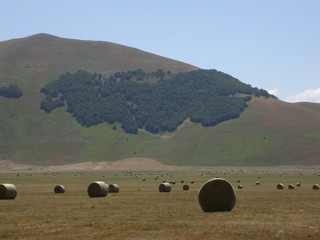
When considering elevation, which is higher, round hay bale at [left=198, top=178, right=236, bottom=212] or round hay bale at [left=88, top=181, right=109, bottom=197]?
round hay bale at [left=198, top=178, right=236, bottom=212]

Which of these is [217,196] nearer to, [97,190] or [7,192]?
[97,190]

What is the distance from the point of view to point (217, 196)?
110 feet

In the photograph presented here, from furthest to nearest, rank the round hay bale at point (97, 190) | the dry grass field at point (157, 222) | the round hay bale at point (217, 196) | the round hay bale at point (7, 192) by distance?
the round hay bale at point (97, 190), the round hay bale at point (7, 192), the round hay bale at point (217, 196), the dry grass field at point (157, 222)

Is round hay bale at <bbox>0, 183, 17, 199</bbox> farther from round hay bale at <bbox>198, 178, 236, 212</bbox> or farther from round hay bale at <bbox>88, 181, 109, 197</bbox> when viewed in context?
round hay bale at <bbox>198, 178, 236, 212</bbox>

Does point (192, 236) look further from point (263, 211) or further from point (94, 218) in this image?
point (263, 211)

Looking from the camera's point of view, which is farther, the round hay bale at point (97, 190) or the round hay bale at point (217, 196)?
the round hay bale at point (97, 190)

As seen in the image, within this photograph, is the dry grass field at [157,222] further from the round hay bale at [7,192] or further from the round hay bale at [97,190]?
the round hay bale at [97,190]

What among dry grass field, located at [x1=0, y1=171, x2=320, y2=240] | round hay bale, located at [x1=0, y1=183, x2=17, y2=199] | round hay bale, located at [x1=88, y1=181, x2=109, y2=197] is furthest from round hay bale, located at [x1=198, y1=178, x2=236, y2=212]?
Result: round hay bale, located at [x1=0, y1=183, x2=17, y2=199]

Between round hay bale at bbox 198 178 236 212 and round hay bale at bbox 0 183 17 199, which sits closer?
round hay bale at bbox 198 178 236 212

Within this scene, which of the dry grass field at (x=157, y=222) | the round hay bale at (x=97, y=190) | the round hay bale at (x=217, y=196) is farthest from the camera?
the round hay bale at (x=97, y=190)

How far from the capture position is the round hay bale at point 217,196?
3319cm

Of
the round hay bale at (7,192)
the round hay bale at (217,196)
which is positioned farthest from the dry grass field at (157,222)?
the round hay bale at (7,192)

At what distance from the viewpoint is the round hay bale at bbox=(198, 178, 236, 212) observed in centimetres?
3319

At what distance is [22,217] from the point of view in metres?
31.3
